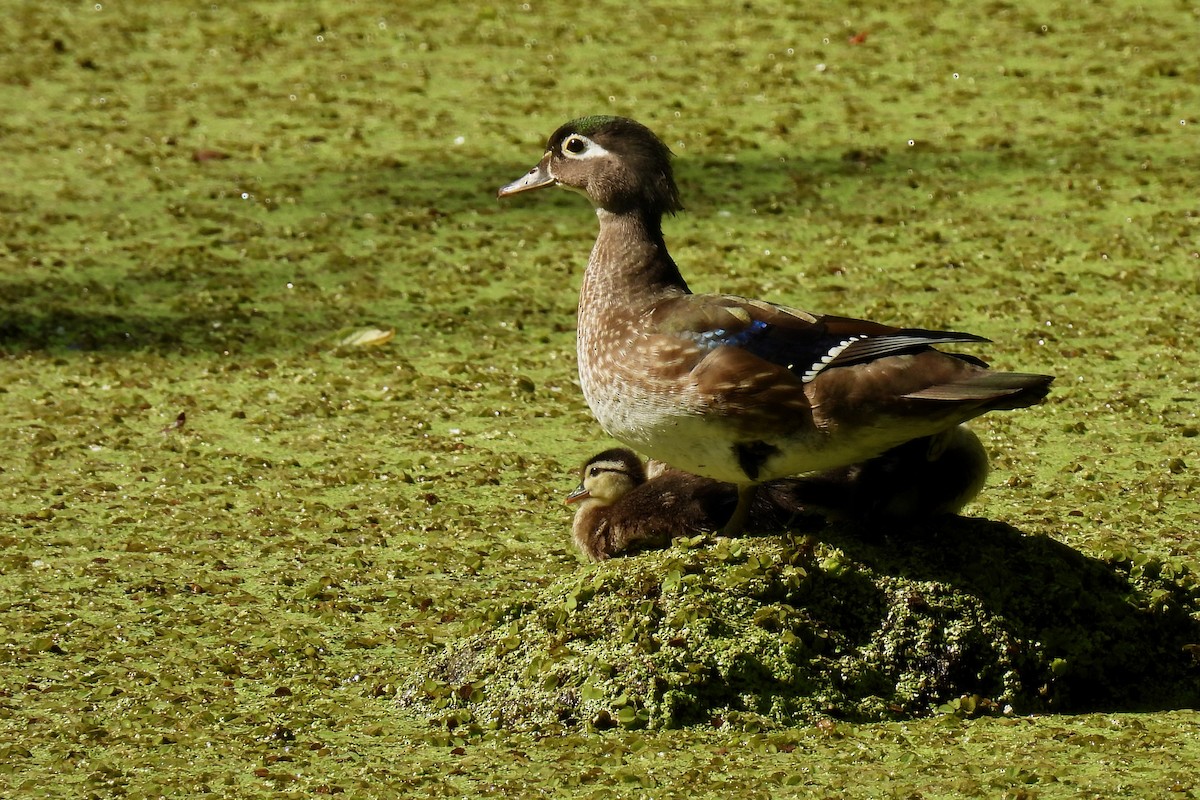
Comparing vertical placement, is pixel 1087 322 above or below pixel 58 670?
above

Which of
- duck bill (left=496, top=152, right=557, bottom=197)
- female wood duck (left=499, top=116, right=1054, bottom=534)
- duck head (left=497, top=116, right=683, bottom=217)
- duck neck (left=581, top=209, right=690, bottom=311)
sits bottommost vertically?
female wood duck (left=499, top=116, right=1054, bottom=534)

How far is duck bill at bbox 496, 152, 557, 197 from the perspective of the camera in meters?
4.31

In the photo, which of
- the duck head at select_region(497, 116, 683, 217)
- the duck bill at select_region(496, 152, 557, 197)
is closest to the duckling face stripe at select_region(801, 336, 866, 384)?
the duck head at select_region(497, 116, 683, 217)

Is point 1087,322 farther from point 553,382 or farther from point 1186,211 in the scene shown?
point 553,382

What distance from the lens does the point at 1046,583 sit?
3602mm

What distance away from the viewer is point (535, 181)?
4383 millimetres

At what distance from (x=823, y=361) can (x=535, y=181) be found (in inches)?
46.7

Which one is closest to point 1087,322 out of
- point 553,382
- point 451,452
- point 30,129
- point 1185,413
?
point 1185,413

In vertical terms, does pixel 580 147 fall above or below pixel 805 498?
above

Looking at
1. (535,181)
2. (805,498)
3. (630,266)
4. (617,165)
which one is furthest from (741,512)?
(535,181)

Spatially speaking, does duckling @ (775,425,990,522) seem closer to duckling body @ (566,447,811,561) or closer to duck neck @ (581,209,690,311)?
duckling body @ (566,447,811,561)

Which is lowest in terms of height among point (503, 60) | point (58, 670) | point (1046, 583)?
→ point (58, 670)

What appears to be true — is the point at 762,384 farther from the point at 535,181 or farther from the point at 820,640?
the point at 535,181

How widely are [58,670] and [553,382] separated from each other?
232 cm
